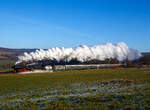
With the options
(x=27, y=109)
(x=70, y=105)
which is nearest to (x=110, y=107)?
(x=70, y=105)

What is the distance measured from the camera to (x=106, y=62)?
318 feet

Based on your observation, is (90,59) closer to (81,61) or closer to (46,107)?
(81,61)

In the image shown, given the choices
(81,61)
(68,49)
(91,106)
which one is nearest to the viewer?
(91,106)

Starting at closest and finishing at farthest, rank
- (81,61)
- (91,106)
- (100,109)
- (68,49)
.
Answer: (100,109), (91,106), (81,61), (68,49)

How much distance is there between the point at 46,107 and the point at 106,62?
8300 cm

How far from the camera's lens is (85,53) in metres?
101

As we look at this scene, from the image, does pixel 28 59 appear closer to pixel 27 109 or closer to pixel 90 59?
pixel 90 59

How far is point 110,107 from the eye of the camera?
1422cm

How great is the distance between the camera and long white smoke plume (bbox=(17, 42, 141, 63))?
9869cm

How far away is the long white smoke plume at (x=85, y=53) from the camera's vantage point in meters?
98.7

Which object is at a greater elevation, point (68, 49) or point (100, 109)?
point (68, 49)

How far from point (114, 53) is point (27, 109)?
3600 inches

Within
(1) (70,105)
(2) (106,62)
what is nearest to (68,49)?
(2) (106,62)

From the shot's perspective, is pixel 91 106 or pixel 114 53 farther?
pixel 114 53
